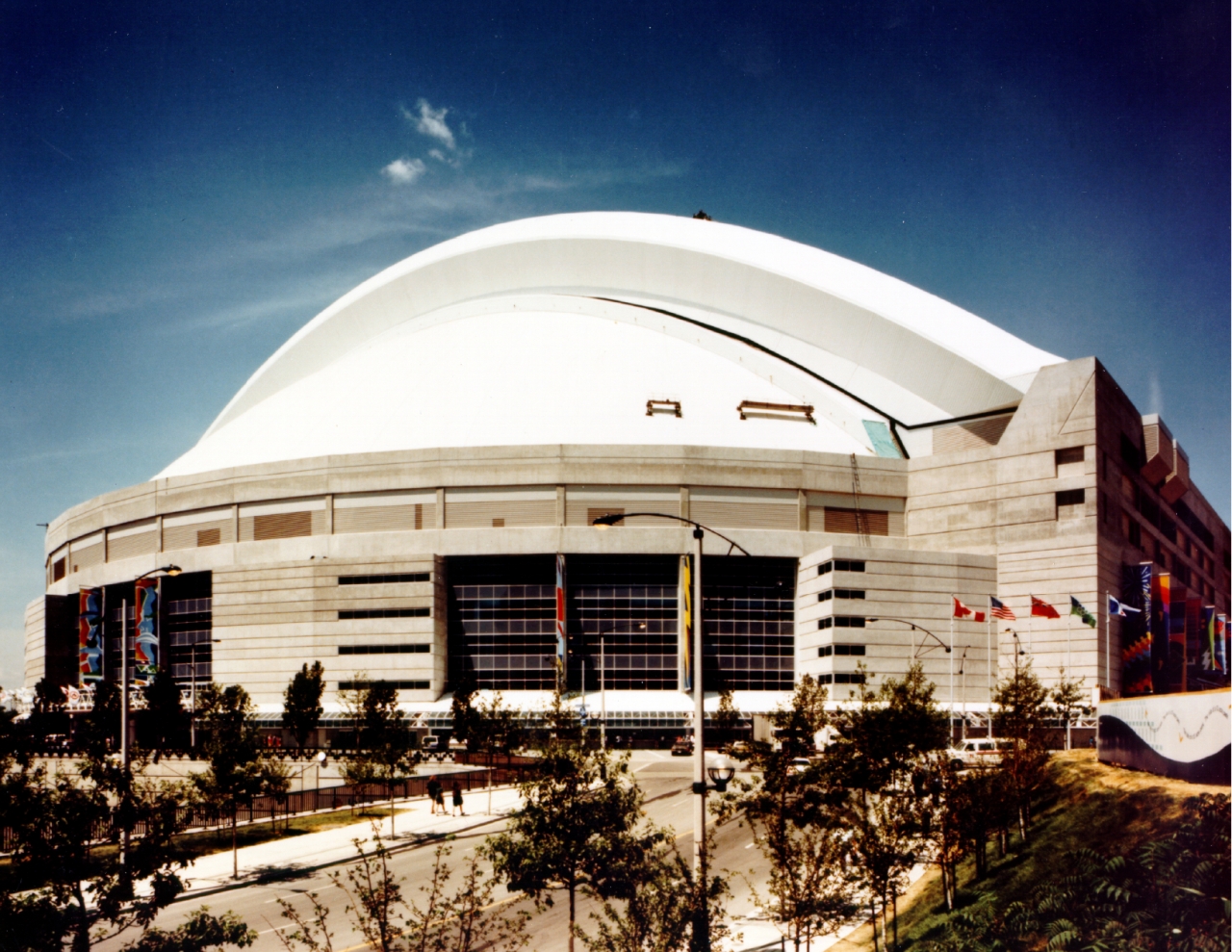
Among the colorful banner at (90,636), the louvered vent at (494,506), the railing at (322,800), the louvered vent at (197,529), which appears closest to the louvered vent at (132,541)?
the louvered vent at (197,529)

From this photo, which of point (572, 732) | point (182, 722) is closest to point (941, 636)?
point (182, 722)

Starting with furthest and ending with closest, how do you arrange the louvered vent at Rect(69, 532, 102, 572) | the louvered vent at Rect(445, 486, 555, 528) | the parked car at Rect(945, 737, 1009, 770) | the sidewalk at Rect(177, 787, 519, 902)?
the louvered vent at Rect(69, 532, 102, 572) → the louvered vent at Rect(445, 486, 555, 528) → the parked car at Rect(945, 737, 1009, 770) → the sidewalk at Rect(177, 787, 519, 902)

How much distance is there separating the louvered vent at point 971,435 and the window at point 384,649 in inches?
1749

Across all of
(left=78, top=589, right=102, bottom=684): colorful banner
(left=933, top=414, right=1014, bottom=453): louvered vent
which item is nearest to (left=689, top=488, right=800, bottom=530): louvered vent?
(left=933, top=414, right=1014, bottom=453): louvered vent

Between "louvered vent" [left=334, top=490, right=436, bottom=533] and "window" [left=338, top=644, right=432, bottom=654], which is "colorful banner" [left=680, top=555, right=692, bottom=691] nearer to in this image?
"window" [left=338, top=644, right=432, bottom=654]

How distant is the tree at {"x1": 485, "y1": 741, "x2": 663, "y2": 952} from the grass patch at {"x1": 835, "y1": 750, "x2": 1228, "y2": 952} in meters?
6.20

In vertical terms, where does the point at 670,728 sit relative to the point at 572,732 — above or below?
below

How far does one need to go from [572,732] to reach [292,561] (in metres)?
63.9

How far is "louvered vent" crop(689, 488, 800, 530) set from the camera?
86.2 metres

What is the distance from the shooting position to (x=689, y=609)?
272 feet

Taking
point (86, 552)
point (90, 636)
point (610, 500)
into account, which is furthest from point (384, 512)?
point (86, 552)

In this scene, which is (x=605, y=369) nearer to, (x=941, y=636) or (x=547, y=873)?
(x=941, y=636)

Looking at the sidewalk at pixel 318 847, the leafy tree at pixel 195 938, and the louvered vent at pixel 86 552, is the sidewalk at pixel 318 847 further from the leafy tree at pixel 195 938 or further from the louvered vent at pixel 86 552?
the louvered vent at pixel 86 552

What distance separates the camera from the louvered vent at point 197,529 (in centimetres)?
9256
